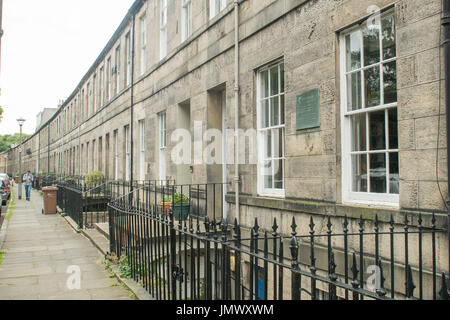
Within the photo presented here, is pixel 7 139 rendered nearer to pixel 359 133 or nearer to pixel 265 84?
pixel 265 84

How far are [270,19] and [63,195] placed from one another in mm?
11966

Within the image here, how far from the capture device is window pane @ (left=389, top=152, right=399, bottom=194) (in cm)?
479

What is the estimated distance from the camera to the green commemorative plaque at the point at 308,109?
5.89 m

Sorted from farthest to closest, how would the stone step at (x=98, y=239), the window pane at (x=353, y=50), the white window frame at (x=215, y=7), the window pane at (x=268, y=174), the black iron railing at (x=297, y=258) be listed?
1. the white window frame at (x=215, y=7)
2. the stone step at (x=98, y=239)
3. the window pane at (x=268, y=174)
4. the window pane at (x=353, y=50)
5. the black iron railing at (x=297, y=258)

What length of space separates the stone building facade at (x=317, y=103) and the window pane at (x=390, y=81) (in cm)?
1

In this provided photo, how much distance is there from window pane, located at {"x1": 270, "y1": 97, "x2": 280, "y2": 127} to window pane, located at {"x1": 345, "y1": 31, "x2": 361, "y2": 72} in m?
1.81

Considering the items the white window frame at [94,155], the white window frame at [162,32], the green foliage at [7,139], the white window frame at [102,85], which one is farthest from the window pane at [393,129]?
the green foliage at [7,139]

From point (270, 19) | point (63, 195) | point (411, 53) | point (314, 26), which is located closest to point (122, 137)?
point (63, 195)

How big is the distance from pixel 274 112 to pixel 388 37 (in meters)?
2.67

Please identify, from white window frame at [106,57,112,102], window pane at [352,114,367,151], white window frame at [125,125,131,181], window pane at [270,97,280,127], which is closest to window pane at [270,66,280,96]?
window pane at [270,97,280,127]

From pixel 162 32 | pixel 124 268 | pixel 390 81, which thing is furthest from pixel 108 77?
pixel 390 81

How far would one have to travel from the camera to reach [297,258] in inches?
113

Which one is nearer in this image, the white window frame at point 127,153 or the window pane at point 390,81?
the window pane at point 390,81

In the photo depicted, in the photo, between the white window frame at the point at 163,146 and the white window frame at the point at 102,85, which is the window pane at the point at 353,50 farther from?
→ the white window frame at the point at 102,85
